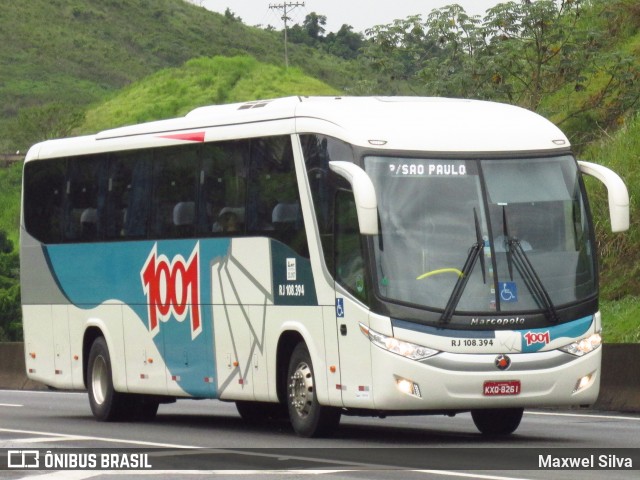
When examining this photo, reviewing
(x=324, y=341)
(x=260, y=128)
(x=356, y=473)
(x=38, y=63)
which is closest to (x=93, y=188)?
(x=260, y=128)

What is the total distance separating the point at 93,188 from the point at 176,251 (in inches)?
98.8

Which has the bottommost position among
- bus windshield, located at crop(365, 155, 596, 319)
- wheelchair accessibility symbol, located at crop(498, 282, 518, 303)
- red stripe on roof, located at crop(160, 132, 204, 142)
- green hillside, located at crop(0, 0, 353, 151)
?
wheelchair accessibility symbol, located at crop(498, 282, 518, 303)

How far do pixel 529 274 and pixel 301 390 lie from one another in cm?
259

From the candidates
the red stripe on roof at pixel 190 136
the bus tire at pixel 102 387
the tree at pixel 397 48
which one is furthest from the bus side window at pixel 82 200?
the tree at pixel 397 48

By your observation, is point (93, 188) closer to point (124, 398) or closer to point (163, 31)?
point (124, 398)

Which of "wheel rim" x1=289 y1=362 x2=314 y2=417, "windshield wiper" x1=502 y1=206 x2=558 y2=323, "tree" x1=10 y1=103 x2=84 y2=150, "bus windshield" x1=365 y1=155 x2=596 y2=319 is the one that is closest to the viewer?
"bus windshield" x1=365 y1=155 x2=596 y2=319

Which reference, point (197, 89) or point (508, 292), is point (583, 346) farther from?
point (197, 89)

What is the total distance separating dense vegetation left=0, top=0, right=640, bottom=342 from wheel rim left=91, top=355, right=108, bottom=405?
24.4ft

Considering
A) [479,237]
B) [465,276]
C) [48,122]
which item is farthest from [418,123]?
[48,122]

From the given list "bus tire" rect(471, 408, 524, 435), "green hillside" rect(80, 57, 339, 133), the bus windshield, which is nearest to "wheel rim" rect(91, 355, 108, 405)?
"bus tire" rect(471, 408, 524, 435)

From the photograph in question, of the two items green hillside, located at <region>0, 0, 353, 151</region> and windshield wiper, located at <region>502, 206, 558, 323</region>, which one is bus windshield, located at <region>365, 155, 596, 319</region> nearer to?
windshield wiper, located at <region>502, 206, 558, 323</region>

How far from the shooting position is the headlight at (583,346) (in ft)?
49.3

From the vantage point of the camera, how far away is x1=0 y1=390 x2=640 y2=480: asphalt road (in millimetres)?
12484

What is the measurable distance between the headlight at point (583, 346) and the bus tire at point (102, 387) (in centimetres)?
704
